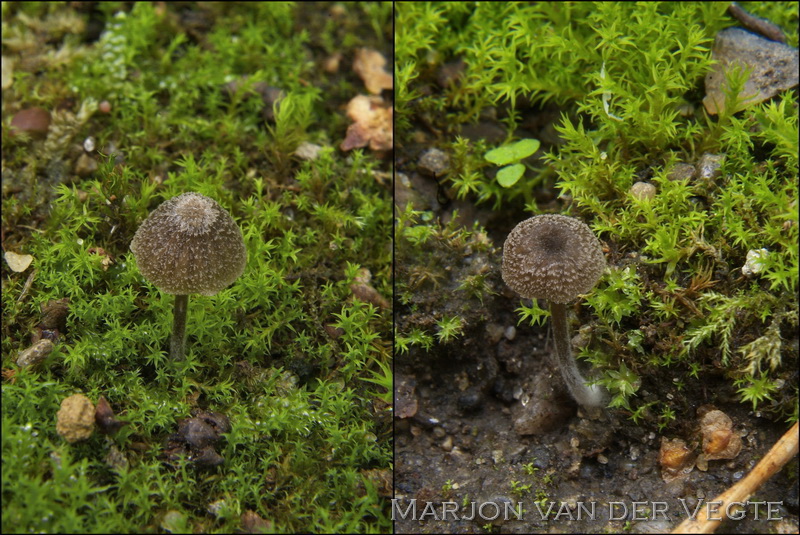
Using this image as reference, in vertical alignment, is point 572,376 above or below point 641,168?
below

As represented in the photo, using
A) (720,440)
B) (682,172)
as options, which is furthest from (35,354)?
(682,172)

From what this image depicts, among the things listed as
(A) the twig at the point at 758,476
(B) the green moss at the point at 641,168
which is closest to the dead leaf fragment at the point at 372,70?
(B) the green moss at the point at 641,168

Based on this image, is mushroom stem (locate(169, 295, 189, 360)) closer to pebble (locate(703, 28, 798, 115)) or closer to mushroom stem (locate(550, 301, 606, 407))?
mushroom stem (locate(550, 301, 606, 407))

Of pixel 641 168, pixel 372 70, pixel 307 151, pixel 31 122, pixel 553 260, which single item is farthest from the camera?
pixel 372 70

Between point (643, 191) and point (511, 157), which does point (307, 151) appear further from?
point (643, 191)

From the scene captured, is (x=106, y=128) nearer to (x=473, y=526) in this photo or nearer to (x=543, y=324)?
(x=543, y=324)

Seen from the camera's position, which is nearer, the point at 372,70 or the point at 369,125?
the point at 369,125

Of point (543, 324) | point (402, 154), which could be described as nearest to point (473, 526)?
point (543, 324)
